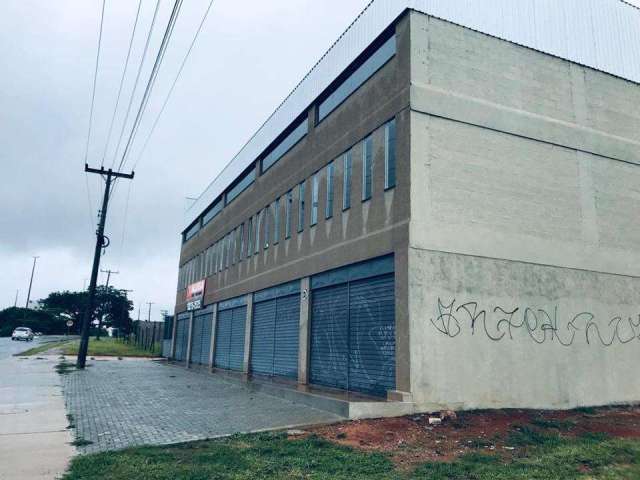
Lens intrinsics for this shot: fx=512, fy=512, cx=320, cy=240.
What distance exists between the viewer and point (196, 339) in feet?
107

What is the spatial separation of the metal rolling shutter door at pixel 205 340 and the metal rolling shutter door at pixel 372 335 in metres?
16.7

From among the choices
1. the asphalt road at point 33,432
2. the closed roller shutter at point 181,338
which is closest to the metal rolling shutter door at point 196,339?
the closed roller shutter at point 181,338

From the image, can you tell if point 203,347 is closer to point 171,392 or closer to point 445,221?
point 171,392

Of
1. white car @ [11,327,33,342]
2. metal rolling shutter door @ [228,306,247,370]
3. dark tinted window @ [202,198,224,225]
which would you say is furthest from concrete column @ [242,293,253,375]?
white car @ [11,327,33,342]

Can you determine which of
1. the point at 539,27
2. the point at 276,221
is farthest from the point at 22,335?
the point at 539,27

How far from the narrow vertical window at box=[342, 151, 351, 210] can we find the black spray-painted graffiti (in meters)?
4.76

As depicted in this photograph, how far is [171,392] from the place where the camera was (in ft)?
51.7

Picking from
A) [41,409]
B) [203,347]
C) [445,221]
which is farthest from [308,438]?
[203,347]

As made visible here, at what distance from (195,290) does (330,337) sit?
784 inches

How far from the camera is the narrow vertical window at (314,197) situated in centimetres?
1731

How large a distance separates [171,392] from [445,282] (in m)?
9.20

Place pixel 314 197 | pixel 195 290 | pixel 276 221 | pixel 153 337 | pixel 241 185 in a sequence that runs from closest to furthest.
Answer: pixel 314 197 < pixel 276 221 < pixel 241 185 < pixel 195 290 < pixel 153 337

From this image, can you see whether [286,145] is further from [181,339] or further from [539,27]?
[181,339]

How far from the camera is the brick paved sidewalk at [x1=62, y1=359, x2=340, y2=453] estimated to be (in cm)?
916
